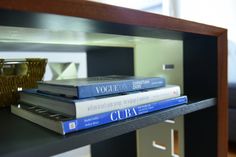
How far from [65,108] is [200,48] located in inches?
18.1

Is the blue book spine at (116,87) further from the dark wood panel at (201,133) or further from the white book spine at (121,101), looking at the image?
the dark wood panel at (201,133)

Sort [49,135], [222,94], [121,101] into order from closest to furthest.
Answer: [49,135], [121,101], [222,94]

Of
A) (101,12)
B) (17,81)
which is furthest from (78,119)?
(17,81)

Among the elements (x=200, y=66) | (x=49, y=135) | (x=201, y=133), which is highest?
(x=200, y=66)

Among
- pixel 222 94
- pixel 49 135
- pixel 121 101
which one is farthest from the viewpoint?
pixel 222 94

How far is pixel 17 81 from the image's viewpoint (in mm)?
678

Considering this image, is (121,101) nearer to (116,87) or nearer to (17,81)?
(116,87)

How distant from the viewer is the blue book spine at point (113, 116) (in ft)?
1.21

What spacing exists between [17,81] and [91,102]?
364mm

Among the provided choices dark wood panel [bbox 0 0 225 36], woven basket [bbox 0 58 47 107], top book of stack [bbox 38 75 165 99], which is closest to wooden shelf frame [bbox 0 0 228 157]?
dark wood panel [bbox 0 0 225 36]

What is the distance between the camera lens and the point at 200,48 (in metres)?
0.69

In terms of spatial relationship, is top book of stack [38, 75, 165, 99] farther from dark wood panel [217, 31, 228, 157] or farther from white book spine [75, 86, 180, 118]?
dark wood panel [217, 31, 228, 157]

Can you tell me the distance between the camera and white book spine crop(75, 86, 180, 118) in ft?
1.32

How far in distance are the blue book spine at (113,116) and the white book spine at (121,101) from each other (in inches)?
0.4
